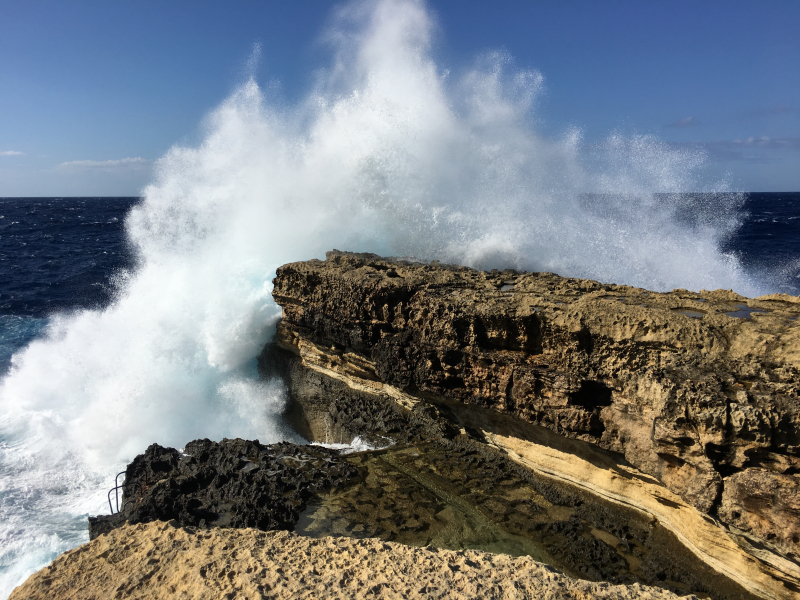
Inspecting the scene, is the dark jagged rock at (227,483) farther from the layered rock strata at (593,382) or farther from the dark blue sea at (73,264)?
the dark blue sea at (73,264)

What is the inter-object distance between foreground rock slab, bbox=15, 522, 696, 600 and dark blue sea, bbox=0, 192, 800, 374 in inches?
418

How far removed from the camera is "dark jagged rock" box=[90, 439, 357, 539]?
5.03 metres

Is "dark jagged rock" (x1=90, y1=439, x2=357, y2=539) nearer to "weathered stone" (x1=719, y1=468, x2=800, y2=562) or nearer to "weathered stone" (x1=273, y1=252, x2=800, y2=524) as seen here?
"weathered stone" (x1=273, y1=252, x2=800, y2=524)

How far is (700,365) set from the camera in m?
4.50

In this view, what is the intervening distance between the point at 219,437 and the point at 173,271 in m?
4.56

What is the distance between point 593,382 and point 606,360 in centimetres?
29

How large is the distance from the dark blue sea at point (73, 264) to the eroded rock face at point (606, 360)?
34.6ft

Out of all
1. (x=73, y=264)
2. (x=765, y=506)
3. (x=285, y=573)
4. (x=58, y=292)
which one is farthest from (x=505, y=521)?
(x=73, y=264)

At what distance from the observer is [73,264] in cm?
2356

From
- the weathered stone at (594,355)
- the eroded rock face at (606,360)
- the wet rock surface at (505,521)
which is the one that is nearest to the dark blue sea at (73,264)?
the eroded rock face at (606,360)

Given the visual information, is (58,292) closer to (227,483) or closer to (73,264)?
(73,264)

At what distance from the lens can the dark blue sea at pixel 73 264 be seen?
52.1ft

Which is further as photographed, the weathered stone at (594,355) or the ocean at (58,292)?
the ocean at (58,292)

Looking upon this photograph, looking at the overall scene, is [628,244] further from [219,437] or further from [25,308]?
[25,308]
